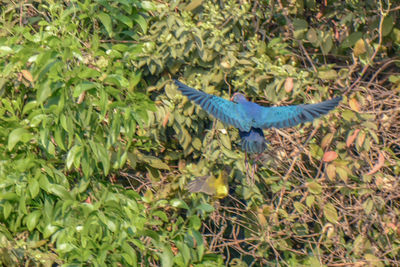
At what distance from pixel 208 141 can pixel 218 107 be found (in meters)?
0.30

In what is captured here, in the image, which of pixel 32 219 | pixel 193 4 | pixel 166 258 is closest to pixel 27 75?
pixel 32 219

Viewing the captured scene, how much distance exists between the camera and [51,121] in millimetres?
3578

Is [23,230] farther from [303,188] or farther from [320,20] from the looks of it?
[320,20]

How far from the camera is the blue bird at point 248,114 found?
3.79 metres

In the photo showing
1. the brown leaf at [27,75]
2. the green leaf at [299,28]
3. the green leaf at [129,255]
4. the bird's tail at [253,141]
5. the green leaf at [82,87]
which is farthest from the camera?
the green leaf at [299,28]

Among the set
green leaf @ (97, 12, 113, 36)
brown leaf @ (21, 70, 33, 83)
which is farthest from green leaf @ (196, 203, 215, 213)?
brown leaf @ (21, 70, 33, 83)

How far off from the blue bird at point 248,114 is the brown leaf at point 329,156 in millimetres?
318

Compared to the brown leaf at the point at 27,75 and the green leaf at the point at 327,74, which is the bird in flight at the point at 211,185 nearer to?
the green leaf at the point at 327,74

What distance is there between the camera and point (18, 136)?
3668mm

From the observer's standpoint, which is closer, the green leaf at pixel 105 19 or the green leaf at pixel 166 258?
the green leaf at pixel 166 258

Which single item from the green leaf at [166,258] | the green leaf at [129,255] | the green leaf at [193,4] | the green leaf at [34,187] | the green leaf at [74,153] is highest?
the green leaf at [193,4]

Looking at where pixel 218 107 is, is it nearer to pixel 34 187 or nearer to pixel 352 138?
pixel 352 138

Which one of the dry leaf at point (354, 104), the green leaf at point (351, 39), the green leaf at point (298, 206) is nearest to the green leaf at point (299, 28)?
the green leaf at point (351, 39)

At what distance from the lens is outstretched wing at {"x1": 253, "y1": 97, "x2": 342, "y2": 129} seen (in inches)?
145
